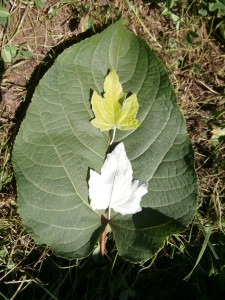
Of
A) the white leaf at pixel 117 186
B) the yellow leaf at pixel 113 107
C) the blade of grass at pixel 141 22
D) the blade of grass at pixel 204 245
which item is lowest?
the blade of grass at pixel 204 245

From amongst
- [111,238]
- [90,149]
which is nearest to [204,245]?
[111,238]

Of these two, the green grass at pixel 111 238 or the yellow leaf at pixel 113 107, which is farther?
the green grass at pixel 111 238

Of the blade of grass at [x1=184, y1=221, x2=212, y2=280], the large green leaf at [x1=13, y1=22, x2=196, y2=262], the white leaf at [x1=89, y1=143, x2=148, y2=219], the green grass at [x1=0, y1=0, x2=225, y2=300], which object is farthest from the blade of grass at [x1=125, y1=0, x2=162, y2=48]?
the blade of grass at [x1=184, y1=221, x2=212, y2=280]

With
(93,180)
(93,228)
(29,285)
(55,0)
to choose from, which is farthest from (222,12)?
(29,285)

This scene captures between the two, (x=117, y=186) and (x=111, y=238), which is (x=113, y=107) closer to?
(x=117, y=186)

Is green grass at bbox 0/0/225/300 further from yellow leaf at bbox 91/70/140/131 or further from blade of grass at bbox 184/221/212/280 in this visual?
yellow leaf at bbox 91/70/140/131

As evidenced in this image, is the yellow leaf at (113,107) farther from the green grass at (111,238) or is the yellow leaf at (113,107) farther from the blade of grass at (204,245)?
the blade of grass at (204,245)

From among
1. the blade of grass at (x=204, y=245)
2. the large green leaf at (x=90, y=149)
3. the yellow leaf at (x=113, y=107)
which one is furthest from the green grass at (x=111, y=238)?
the yellow leaf at (x=113, y=107)
